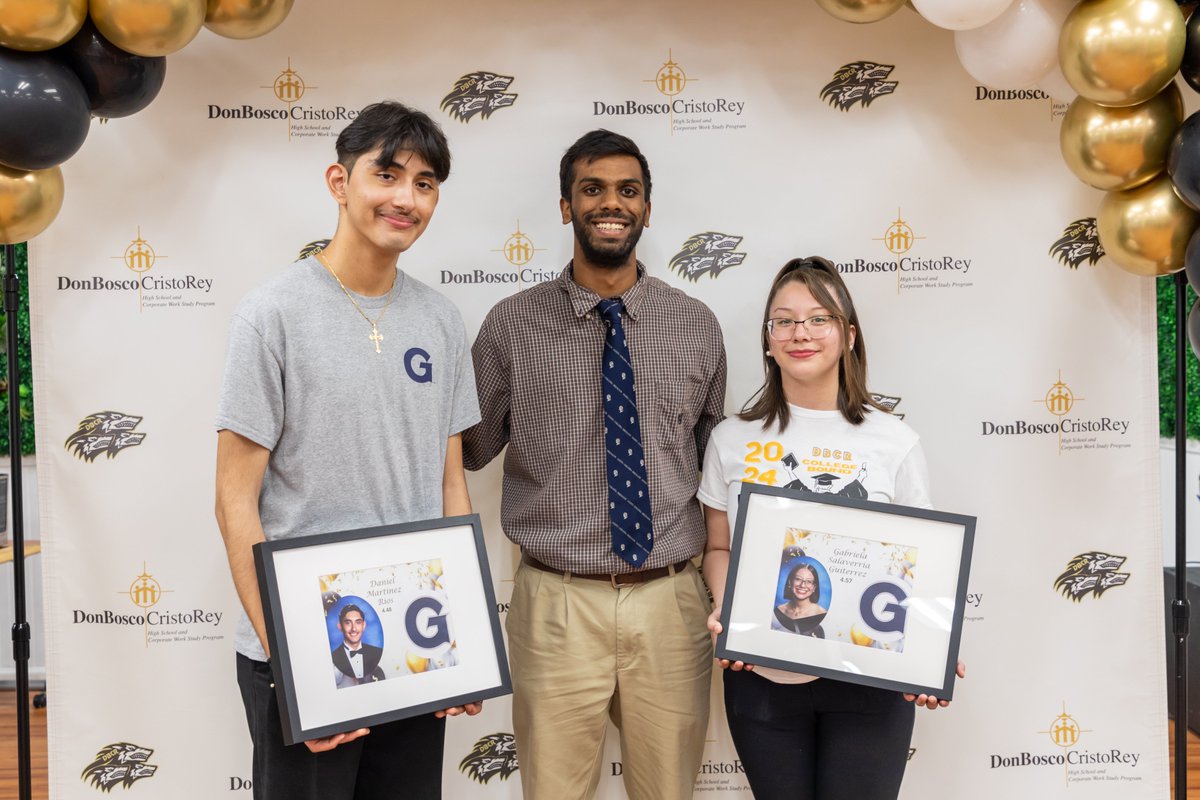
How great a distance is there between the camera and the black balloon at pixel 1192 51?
6.97ft

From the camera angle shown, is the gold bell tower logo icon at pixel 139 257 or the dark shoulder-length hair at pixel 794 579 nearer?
the dark shoulder-length hair at pixel 794 579

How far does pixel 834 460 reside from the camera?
2.18 meters

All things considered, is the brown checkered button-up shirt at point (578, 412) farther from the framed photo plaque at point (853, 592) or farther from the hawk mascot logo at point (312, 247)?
the hawk mascot logo at point (312, 247)

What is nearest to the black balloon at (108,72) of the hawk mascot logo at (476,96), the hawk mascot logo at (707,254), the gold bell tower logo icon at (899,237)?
the hawk mascot logo at (476,96)

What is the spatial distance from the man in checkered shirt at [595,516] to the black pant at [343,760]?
17.9 inches

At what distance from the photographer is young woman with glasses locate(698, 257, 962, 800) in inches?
81.0

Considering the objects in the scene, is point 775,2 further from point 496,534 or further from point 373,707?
point 373,707

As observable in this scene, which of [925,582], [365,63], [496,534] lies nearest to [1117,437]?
[925,582]

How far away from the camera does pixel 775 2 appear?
2.79m

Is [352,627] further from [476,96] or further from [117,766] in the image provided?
[476,96]

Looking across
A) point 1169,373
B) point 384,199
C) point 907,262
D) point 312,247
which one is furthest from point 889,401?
point 1169,373

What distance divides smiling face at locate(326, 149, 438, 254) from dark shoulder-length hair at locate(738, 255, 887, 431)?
36.3 inches

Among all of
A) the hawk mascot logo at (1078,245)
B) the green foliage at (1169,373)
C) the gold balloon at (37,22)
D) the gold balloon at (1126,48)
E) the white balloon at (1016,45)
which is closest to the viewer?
the gold balloon at (37,22)

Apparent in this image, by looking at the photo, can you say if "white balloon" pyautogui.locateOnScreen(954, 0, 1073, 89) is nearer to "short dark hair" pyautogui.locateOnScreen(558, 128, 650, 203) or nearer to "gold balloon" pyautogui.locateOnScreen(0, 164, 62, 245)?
"short dark hair" pyautogui.locateOnScreen(558, 128, 650, 203)
